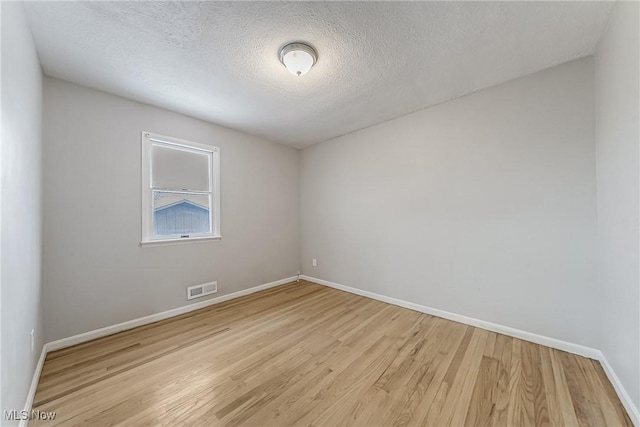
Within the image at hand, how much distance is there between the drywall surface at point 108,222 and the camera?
7.25 ft

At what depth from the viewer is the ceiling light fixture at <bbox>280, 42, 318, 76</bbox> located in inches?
72.1

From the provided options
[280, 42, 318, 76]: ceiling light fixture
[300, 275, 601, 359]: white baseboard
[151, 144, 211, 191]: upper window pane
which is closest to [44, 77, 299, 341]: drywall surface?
[151, 144, 211, 191]: upper window pane

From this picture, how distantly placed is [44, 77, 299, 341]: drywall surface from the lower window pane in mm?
193

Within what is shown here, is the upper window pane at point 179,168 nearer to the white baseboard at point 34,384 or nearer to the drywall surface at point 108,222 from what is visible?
the drywall surface at point 108,222

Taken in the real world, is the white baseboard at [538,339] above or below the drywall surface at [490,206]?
below

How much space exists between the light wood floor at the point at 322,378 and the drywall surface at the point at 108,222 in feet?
1.25

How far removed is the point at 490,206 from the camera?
2477mm

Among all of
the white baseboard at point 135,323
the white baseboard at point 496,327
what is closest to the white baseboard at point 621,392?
the white baseboard at point 496,327

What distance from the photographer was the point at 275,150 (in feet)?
13.6

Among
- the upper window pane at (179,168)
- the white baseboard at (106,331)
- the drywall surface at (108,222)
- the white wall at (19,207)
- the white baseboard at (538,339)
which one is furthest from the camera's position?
the upper window pane at (179,168)

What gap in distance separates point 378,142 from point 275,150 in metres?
1.82

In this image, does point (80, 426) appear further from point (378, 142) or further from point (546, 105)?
point (546, 105)

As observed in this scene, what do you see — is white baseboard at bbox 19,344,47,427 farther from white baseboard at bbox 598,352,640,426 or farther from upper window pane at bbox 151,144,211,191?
white baseboard at bbox 598,352,640,426

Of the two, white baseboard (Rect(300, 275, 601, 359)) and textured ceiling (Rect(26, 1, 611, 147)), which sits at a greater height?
textured ceiling (Rect(26, 1, 611, 147))
